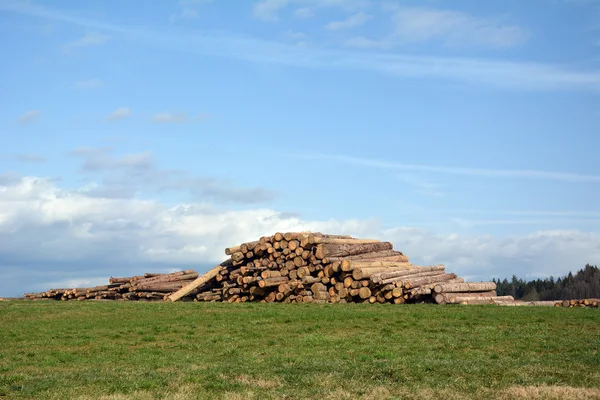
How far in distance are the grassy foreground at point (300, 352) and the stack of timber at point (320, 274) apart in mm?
2977

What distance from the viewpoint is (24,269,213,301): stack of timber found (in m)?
38.4

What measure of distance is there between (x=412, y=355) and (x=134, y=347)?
318 inches

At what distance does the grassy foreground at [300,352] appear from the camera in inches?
522

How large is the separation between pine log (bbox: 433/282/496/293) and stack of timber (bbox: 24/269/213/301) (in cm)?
1335

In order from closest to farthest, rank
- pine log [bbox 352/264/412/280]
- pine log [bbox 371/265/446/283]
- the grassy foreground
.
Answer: the grassy foreground < pine log [bbox 371/265/446/283] < pine log [bbox 352/264/412/280]

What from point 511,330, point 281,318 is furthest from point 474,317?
point 281,318

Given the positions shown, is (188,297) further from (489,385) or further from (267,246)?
(489,385)

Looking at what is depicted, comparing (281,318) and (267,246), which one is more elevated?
(267,246)

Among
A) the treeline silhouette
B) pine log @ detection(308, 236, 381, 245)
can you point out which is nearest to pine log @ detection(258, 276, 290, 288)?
pine log @ detection(308, 236, 381, 245)

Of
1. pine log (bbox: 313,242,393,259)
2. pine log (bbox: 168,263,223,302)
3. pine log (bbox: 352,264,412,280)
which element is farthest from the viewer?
pine log (bbox: 168,263,223,302)

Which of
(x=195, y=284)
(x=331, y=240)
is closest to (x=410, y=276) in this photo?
(x=331, y=240)

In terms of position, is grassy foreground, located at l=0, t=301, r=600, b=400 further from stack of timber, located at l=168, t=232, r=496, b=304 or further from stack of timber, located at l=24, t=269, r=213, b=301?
stack of timber, located at l=24, t=269, r=213, b=301

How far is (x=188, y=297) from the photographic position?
37.8 meters

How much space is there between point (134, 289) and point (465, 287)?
17.7 m
